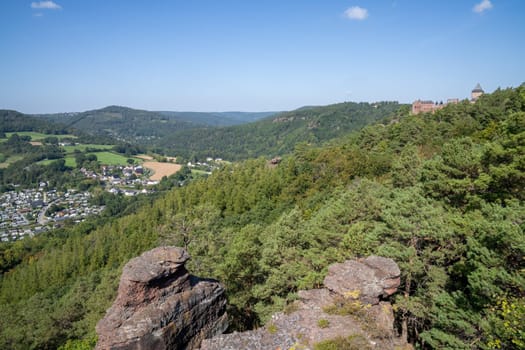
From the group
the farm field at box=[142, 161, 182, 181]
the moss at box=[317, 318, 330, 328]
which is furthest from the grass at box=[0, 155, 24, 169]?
the moss at box=[317, 318, 330, 328]

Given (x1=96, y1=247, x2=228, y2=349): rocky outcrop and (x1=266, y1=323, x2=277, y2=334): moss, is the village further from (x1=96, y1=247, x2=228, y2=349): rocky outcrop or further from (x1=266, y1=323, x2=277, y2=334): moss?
(x1=266, y1=323, x2=277, y2=334): moss

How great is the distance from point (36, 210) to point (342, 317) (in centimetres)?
15118

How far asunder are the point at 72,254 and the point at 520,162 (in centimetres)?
6920

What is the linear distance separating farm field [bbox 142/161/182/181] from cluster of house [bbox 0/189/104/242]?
3507cm

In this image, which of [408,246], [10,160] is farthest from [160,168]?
[408,246]

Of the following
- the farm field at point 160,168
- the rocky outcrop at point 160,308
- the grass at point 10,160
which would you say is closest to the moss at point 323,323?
the rocky outcrop at point 160,308

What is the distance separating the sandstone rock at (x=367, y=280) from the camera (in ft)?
42.3

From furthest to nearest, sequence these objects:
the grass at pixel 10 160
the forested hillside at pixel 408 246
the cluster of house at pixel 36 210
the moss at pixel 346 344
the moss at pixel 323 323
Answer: the grass at pixel 10 160, the cluster of house at pixel 36 210, the moss at pixel 323 323, the moss at pixel 346 344, the forested hillside at pixel 408 246

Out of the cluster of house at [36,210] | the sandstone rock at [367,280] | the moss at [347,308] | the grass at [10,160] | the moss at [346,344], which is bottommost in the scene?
the cluster of house at [36,210]

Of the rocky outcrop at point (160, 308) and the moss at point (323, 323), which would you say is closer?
the moss at point (323, 323)

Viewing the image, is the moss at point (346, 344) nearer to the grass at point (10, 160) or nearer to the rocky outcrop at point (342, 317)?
the rocky outcrop at point (342, 317)

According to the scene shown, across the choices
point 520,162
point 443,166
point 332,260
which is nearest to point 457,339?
point 332,260

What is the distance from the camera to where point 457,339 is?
11164mm

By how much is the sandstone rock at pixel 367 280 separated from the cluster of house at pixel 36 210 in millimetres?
114260
